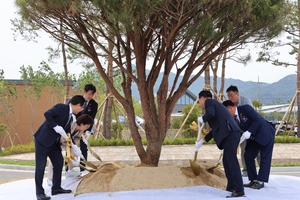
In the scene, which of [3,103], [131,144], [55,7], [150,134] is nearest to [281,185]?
[150,134]

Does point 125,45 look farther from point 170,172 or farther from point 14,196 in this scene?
point 14,196

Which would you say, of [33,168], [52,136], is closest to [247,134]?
[52,136]

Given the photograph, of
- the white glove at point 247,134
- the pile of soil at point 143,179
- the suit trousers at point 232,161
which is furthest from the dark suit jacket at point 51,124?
the white glove at point 247,134

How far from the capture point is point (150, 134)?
6.86 meters

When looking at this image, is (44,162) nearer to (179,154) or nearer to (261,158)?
(261,158)

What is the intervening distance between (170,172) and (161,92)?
62.4 inches

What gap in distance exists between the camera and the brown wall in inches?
Result: 757

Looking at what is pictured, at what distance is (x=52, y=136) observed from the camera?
5.29m

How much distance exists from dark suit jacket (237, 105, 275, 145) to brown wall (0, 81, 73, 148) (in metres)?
14.2

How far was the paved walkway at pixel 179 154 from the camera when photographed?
38.4 ft

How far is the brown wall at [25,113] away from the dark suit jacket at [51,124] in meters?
13.9

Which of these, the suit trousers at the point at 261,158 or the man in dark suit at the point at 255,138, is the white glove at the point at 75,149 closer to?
the man in dark suit at the point at 255,138

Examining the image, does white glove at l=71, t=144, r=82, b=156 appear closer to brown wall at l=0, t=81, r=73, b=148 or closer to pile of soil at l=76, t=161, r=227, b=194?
pile of soil at l=76, t=161, r=227, b=194

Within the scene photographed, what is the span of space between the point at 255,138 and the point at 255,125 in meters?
0.18
